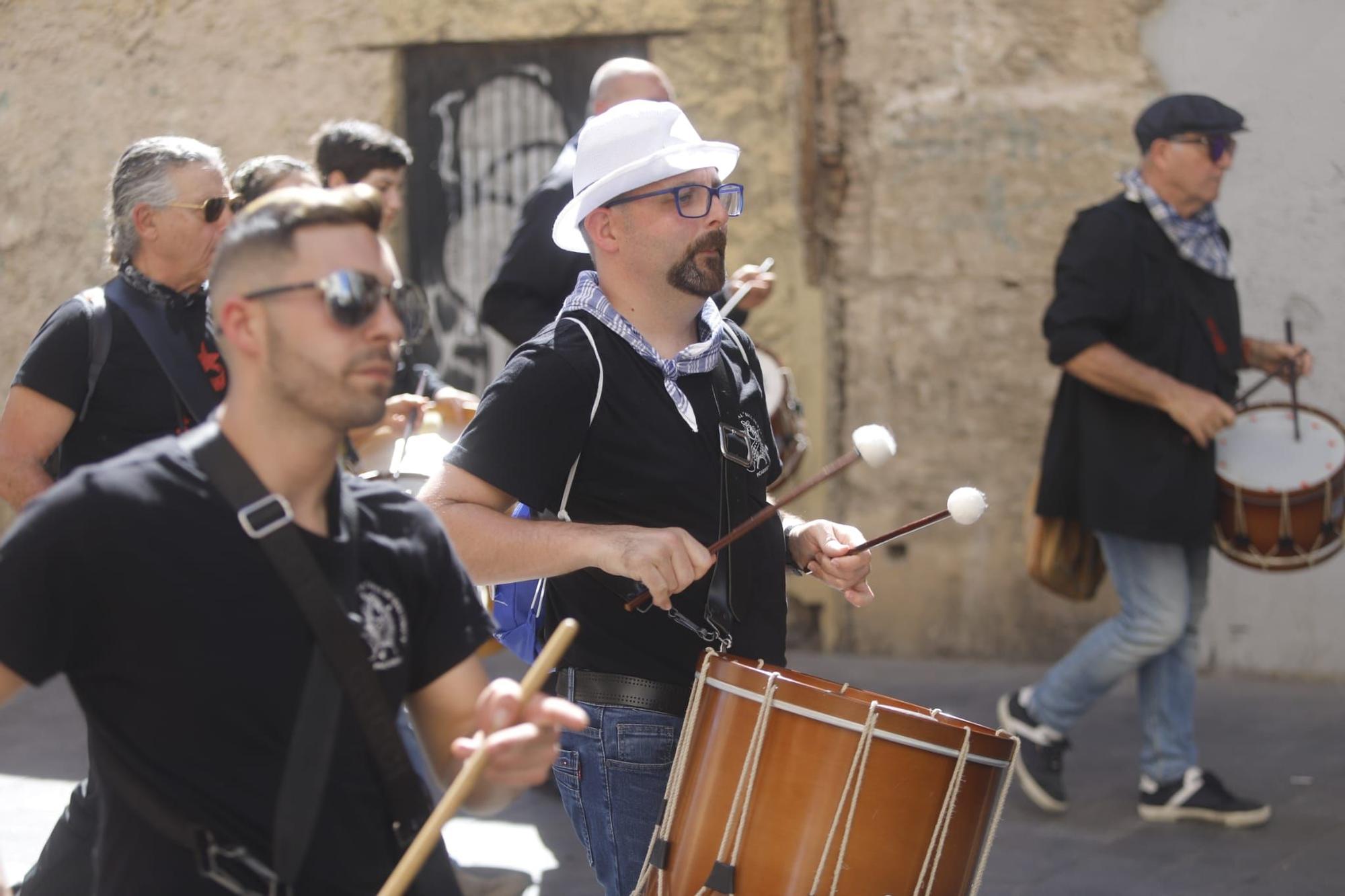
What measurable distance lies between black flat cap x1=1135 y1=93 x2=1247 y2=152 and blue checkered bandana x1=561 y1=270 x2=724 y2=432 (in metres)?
2.52

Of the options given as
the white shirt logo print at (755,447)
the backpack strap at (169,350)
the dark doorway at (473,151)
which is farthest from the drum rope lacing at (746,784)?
the dark doorway at (473,151)

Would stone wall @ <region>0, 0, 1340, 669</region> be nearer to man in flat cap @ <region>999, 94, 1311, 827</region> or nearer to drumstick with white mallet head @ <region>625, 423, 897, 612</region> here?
man in flat cap @ <region>999, 94, 1311, 827</region>

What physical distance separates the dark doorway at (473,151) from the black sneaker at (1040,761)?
3305mm

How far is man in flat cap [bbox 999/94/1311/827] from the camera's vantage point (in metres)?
5.09

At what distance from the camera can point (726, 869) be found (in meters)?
2.71

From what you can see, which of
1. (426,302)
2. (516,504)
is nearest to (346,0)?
(426,302)

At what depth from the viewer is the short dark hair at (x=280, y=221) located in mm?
2139

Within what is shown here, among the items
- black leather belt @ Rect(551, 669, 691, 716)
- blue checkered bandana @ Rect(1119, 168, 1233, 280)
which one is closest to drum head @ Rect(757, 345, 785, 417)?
blue checkered bandana @ Rect(1119, 168, 1233, 280)

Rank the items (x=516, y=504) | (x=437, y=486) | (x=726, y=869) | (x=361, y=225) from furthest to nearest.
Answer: (x=516, y=504), (x=437, y=486), (x=726, y=869), (x=361, y=225)

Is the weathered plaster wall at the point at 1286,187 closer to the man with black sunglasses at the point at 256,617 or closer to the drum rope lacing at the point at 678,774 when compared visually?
the drum rope lacing at the point at 678,774

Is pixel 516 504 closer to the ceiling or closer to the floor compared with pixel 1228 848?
closer to the ceiling

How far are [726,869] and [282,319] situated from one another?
1.17m

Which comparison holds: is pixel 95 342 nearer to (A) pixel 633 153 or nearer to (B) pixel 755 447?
(A) pixel 633 153

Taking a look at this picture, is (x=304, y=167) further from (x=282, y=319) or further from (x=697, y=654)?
(x=282, y=319)
